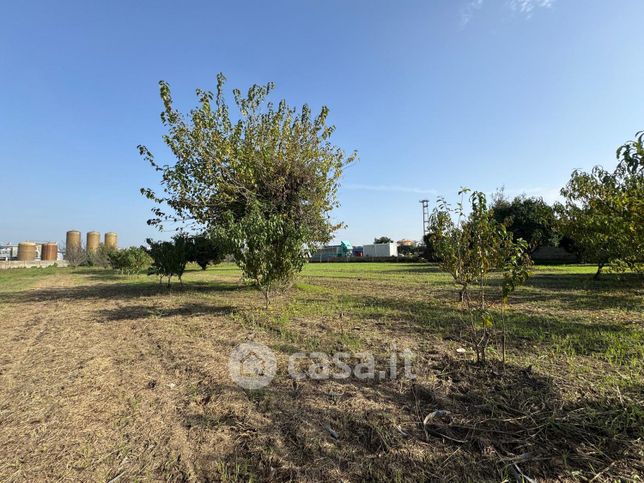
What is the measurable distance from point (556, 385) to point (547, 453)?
1212mm

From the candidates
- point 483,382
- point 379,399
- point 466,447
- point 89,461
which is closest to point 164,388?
point 89,461

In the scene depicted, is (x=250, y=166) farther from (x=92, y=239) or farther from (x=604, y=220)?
(x=92, y=239)

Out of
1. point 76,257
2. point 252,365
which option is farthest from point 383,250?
point 252,365

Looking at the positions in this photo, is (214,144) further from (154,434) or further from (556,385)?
(556,385)

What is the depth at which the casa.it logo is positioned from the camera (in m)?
3.85

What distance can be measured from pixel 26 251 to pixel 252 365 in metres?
79.3

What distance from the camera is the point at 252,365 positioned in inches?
174

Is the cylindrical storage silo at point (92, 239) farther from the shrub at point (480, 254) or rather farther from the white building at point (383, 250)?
the shrub at point (480, 254)

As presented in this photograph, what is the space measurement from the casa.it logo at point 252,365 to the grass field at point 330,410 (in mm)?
124

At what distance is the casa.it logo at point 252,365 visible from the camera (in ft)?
12.6

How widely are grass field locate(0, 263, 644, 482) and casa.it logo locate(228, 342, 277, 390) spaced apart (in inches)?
4.9

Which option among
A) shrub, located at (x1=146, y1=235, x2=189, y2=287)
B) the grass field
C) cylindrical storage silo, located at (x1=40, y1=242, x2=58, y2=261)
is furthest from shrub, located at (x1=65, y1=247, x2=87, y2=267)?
the grass field

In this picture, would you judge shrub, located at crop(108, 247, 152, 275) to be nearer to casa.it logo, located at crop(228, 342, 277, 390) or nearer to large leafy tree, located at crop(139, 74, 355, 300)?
large leafy tree, located at crop(139, 74, 355, 300)

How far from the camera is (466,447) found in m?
2.53
